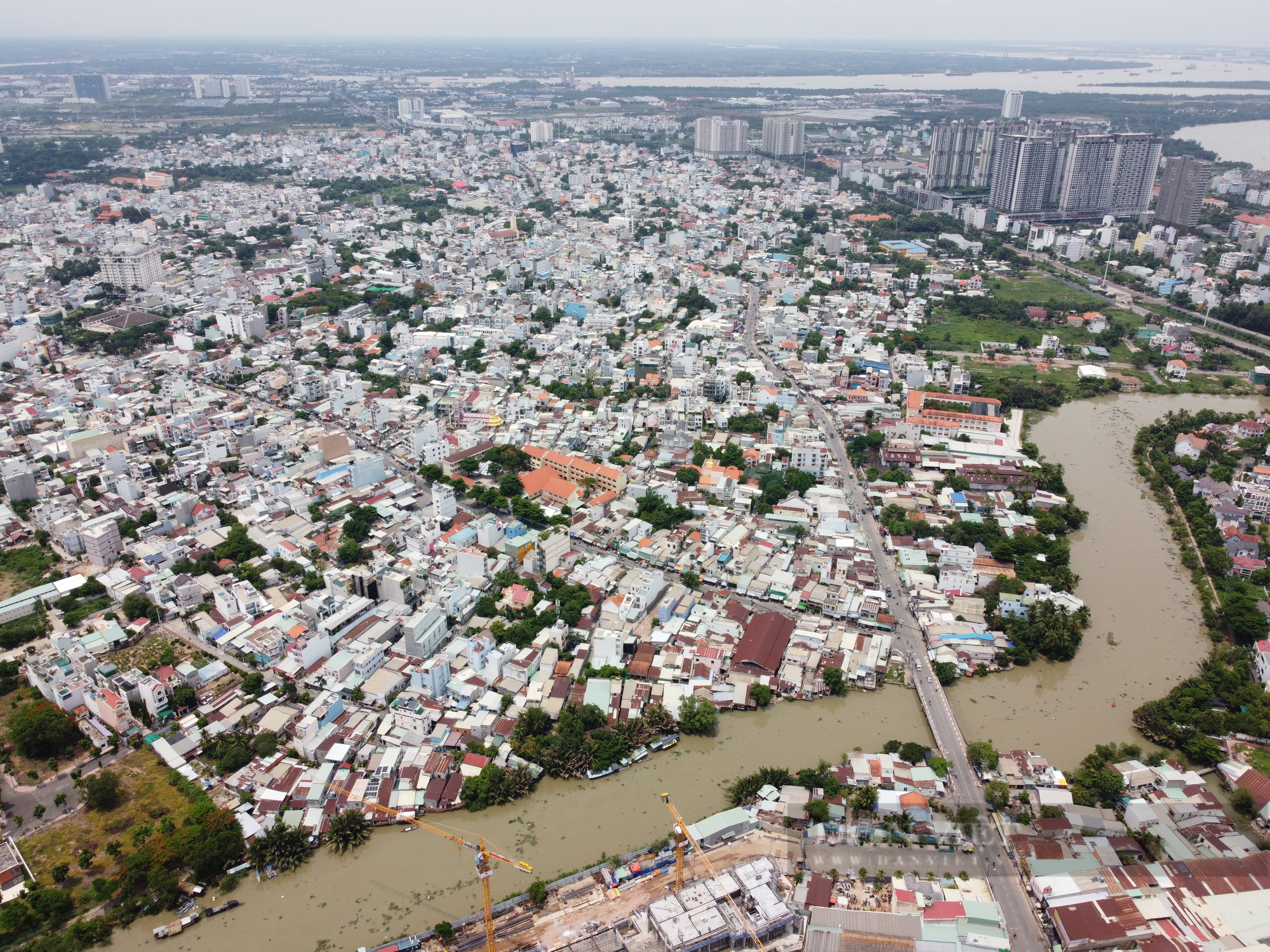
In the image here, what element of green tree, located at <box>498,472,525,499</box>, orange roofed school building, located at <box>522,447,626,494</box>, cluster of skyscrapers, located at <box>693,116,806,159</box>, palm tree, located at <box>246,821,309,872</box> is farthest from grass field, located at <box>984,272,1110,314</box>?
palm tree, located at <box>246,821,309,872</box>

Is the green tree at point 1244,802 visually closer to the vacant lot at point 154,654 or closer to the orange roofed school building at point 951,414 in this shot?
the orange roofed school building at point 951,414

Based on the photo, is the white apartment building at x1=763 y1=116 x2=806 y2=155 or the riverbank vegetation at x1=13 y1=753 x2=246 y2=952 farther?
the white apartment building at x1=763 y1=116 x2=806 y2=155

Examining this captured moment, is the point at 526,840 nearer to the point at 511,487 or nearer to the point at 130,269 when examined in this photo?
the point at 511,487

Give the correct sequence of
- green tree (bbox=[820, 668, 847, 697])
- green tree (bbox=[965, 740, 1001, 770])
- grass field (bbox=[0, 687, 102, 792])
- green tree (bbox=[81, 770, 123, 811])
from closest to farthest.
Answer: green tree (bbox=[81, 770, 123, 811]) → green tree (bbox=[965, 740, 1001, 770]) → grass field (bbox=[0, 687, 102, 792]) → green tree (bbox=[820, 668, 847, 697])

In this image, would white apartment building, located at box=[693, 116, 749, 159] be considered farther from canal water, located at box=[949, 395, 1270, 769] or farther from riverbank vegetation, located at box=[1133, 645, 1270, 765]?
riverbank vegetation, located at box=[1133, 645, 1270, 765]

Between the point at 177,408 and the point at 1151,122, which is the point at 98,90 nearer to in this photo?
the point at 177,408

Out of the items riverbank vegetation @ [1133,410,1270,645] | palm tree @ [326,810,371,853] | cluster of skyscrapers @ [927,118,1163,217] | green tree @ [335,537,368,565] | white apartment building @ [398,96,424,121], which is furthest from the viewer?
white apartment building @ [398,96,424,121]

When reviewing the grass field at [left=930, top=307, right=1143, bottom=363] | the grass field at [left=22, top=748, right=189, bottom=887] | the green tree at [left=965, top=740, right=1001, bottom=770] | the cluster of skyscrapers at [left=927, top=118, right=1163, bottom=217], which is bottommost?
the grass field at [left=22, top=748, right=189, bottom=887]
